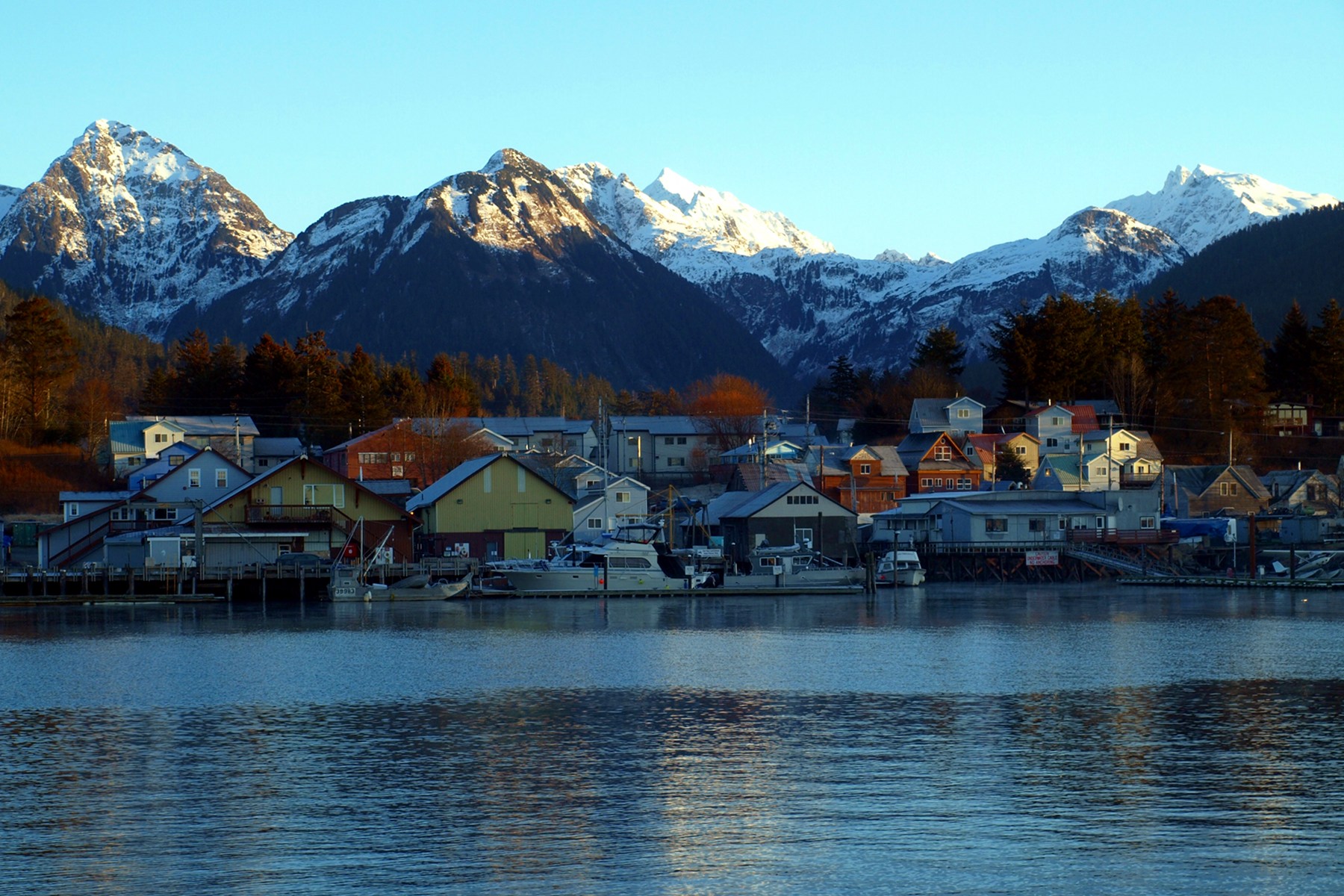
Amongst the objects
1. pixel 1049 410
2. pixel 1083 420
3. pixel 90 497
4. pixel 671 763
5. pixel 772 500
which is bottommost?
pixel 671 763

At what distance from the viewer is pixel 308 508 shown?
252ft

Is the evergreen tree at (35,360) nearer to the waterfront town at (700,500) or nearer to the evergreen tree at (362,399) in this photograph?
the waterfront town at (700,500)

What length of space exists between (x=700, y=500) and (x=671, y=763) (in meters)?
82.5

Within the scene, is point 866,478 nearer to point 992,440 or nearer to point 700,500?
point 700,500

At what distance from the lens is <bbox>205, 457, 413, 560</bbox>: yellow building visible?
7631 cm

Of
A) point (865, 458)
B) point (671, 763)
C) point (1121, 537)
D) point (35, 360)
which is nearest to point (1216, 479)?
point (1121, 537)

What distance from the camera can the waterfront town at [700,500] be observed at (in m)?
77.2

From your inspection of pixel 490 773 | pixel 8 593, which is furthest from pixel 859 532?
pixel 490 773

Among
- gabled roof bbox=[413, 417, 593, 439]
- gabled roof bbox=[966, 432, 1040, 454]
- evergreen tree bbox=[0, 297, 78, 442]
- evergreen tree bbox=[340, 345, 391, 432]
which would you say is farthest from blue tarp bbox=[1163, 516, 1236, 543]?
evergreen tree bbox=[0, 297, 78, 442]

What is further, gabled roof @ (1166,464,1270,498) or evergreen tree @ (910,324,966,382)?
evergreen tree @ (910,324,966,382)

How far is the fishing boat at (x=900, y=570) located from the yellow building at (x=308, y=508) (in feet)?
92.1

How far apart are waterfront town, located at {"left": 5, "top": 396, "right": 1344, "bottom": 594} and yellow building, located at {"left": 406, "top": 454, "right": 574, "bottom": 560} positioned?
0.37ft

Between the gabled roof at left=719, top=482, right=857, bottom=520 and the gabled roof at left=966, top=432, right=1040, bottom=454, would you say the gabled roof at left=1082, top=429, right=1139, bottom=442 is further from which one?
the gabled roof at left=719, top=482, right=857, bottom=520

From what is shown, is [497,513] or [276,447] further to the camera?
[276,447]
